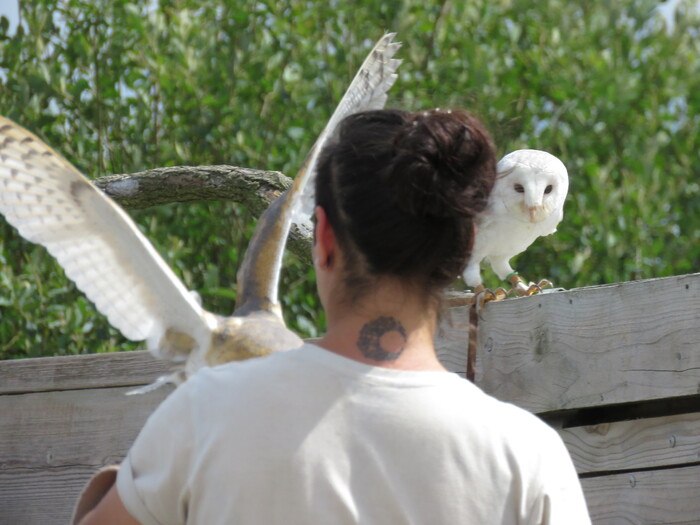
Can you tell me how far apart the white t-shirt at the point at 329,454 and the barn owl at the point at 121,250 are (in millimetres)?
779

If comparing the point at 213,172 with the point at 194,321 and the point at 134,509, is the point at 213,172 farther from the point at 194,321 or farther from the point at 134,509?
the point at 134,509

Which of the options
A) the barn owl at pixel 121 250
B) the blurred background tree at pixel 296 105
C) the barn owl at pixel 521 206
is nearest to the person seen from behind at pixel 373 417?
the barn owl at pixel 121 250

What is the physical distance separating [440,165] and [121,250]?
109cm

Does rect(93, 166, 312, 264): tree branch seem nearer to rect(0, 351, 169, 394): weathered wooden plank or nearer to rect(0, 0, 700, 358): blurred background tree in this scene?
rect(0, 351, 169, 394): weathered wooden plank

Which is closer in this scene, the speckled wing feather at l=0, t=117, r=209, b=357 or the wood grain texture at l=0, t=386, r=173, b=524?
the speckled wing feather at l=0, t=117, r=209, b=357

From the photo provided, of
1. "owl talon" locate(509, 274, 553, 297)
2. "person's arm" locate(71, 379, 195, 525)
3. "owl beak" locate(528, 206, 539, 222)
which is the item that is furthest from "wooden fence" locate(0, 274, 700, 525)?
"person's arm" locate(71, 379, 195, 525)

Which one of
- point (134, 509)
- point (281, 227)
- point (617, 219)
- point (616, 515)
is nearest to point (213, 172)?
point (281, 227)

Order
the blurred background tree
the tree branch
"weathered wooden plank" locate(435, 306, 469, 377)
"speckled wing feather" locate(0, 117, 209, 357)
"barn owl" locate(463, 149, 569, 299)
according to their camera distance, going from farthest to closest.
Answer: the blurred background tree, the tree branch, "barn owl" locate(463, 149, 569, 299), "weathered wooden plank" locate(435, 306, 469, 377), "speckled wing feather" locate(0, 117, 209, 357)

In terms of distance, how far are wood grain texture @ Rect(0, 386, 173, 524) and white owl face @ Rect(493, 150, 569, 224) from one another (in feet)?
3.22

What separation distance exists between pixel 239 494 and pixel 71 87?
3.96 meters

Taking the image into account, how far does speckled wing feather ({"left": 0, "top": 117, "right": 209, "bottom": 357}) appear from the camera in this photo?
2.03 m

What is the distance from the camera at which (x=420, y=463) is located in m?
1.11

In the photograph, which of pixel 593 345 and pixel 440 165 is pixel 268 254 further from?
pixel 440 165

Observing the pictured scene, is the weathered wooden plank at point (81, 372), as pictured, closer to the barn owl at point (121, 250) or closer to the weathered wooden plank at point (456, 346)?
the barn owl at point (121, 250)
